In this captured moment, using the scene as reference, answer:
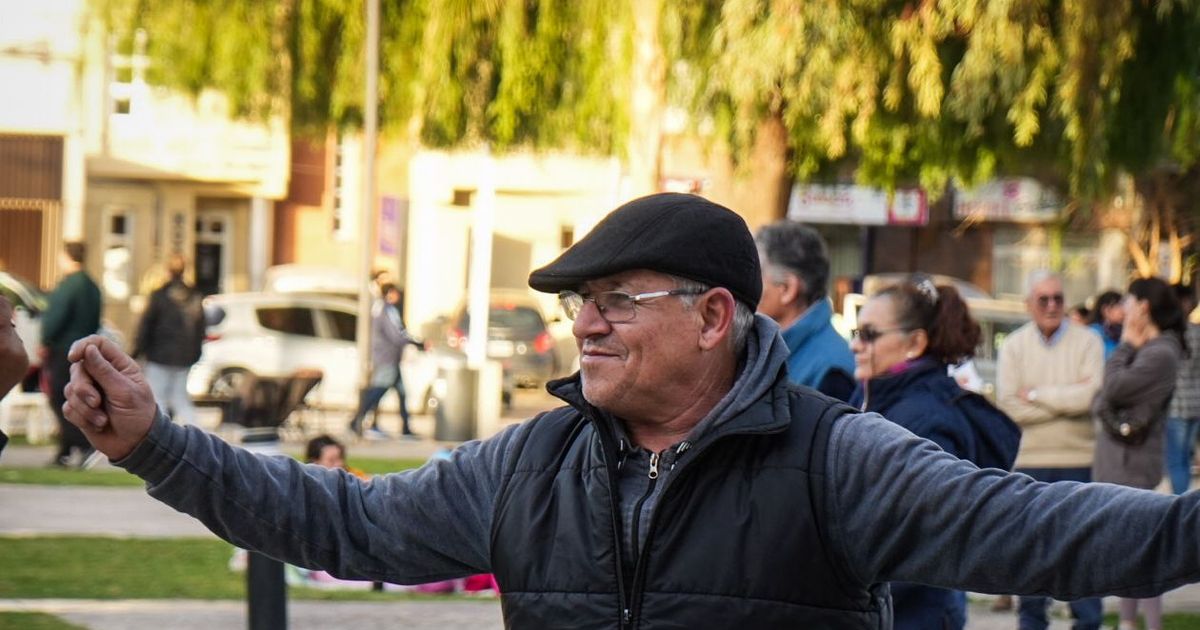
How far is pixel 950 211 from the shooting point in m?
43.1

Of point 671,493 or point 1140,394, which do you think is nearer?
point 671,493

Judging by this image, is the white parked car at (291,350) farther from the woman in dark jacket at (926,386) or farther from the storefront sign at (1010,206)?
the woman in dark jacket at (926,386)

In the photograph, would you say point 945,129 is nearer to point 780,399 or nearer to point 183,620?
point 183,620

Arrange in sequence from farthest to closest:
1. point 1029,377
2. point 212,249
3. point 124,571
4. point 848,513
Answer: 1. point 212,249
2. point 124,571
3. point 1029,377
4. point 848,513

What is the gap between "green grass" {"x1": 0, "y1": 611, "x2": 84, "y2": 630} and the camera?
29.8 feet

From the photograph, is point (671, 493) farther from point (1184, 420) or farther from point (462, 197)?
point (462, 197)

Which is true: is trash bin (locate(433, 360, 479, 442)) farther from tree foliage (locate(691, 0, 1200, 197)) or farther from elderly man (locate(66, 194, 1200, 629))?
elderly man (locate(66, 194, 1200, 629))

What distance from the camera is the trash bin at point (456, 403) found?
21.8 metres

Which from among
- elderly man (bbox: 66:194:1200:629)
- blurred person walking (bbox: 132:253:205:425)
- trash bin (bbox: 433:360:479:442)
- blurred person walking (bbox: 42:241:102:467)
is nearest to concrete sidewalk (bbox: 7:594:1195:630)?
elderly man (bbox: 66:194:1200:629)

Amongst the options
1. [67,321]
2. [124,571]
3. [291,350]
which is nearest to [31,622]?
[124,571]

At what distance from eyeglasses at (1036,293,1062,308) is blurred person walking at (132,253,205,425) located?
10224mm

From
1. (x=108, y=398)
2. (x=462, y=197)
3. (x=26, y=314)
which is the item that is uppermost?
(x=108, y=398)

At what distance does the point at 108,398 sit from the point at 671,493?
92cm

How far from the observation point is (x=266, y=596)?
7910 millimetres
